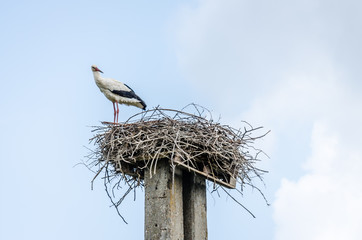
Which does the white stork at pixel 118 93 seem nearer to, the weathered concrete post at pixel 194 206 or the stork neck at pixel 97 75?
the stork neck at pixel 97 75

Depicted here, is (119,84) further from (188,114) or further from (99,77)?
(188,114)

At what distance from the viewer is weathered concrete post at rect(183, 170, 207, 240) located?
208 inches

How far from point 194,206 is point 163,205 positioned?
1.77 ft

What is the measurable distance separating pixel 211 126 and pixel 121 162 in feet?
3.65

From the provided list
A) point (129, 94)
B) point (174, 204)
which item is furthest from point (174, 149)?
point (129, 94)

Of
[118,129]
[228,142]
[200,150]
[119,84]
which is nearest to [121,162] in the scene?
[118,129]

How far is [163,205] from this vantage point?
4938 millimetres

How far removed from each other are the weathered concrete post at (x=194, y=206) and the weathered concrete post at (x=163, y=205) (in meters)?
0.23

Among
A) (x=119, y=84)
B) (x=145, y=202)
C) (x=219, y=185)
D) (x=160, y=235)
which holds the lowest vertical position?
(x=160, y=235)

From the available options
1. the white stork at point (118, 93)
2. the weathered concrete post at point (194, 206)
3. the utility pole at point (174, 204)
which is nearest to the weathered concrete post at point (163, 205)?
the utility pole at point (174, 204)

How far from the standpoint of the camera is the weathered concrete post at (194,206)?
528 centimetres

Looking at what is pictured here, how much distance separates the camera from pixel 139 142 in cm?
518

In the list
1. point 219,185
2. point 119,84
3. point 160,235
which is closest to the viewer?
point 160,235

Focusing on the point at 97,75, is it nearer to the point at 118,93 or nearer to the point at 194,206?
the point at 118,93
